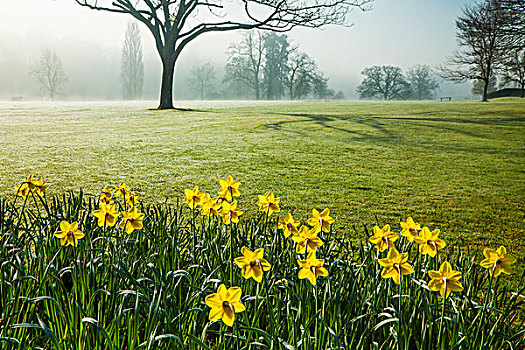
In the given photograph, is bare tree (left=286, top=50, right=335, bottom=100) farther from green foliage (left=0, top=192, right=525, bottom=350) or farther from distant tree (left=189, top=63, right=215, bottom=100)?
green foliage (left=0, top=192, right=525, bottom=350)

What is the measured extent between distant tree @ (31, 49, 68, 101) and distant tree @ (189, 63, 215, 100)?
2112 centimetres

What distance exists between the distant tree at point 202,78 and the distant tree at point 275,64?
13.2 metres

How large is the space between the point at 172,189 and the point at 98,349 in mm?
4190

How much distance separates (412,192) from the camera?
5.71 metres

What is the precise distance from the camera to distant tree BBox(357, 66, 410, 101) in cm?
5762

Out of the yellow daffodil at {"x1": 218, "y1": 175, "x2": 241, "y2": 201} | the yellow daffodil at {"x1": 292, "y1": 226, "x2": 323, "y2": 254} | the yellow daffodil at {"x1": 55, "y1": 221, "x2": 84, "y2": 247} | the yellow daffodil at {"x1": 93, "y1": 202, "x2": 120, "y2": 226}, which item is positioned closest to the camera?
the yellow daffodil at {"x1": 292, "y1": 226, "x2": 323, "y2": 254}

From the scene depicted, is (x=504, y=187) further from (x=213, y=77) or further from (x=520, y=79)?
(x=213, y=77)

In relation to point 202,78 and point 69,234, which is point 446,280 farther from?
point 202,78

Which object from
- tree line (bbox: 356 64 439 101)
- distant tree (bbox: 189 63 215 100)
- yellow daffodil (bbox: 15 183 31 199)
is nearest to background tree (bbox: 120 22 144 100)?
distant tree (bbox: 189 63 215 100)

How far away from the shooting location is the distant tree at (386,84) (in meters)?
57.6

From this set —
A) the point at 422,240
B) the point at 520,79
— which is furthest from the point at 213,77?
the point at 422,240

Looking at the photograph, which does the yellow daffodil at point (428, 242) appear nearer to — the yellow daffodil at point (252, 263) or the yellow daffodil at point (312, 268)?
the yellow daffodil at point (312, 268)

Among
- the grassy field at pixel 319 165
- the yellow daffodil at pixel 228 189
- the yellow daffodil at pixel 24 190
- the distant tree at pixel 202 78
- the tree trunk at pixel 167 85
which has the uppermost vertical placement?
the distant tree at pixel 202 78

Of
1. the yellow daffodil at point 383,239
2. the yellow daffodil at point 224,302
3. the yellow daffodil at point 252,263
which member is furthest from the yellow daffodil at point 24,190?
the yellow daffodil at point 383,239
